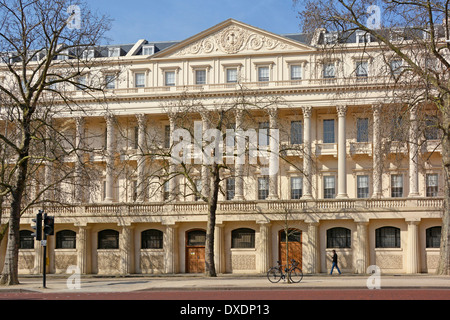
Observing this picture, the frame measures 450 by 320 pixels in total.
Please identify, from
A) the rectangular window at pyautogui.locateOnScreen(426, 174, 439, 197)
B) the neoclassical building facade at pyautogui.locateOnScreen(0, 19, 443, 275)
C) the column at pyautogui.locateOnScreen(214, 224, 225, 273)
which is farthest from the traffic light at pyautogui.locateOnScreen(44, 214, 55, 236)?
the rectangular window at pyautogui.locateOnScreen(426, 174, 439, 197)

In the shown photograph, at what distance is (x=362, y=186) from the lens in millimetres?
59125

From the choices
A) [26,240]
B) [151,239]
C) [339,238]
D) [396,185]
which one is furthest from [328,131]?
[26,240]

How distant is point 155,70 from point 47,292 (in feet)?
107

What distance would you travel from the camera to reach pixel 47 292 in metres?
31.5

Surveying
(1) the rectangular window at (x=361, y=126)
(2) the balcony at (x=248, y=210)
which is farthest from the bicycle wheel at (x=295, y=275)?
(1) the rectangular window at (x=361, y=126)

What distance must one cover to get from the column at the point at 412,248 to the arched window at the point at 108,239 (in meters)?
23.0

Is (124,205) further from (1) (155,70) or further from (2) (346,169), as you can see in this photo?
(2) (346,169)

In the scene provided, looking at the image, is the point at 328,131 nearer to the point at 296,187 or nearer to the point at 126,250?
the point at 296,187

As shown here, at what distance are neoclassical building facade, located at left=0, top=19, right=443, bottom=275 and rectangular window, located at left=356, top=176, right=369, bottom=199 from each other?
4.6 inches

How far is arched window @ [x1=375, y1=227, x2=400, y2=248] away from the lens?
2142 inches

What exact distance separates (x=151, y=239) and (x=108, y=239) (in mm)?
3594

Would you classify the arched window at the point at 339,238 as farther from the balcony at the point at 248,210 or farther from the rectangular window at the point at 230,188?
the rectangular window at the point at 230,188

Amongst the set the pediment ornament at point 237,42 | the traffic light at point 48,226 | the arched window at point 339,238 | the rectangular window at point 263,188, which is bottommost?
the arched window at point 339,238

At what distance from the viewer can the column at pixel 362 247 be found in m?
53.6
